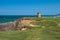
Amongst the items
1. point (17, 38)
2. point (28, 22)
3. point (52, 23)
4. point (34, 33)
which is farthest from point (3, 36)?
point (28, 22)

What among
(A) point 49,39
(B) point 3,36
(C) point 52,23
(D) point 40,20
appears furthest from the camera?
(D) point 40,20

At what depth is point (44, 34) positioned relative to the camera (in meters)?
17.3

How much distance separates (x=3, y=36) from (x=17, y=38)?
131 centimetres

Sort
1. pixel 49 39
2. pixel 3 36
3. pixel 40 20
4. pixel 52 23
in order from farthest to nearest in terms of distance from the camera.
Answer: pixel 40 20
pixel 52 23
pixel 3 36
pixel 49 39

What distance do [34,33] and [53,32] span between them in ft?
4.78

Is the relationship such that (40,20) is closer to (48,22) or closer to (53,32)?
(48,22)

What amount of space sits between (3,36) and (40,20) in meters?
13.9

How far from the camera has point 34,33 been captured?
17734 mm

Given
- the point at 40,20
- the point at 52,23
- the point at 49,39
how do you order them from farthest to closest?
the point at 40,20, the point at 52,23, the point at 49,39

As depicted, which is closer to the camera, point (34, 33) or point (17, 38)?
point (17, 38)

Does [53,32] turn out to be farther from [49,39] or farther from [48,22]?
[48,22]

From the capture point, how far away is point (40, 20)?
30.3 metres

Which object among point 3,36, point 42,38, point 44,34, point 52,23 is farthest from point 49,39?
point 52,23

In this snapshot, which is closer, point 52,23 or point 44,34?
point 44,34
